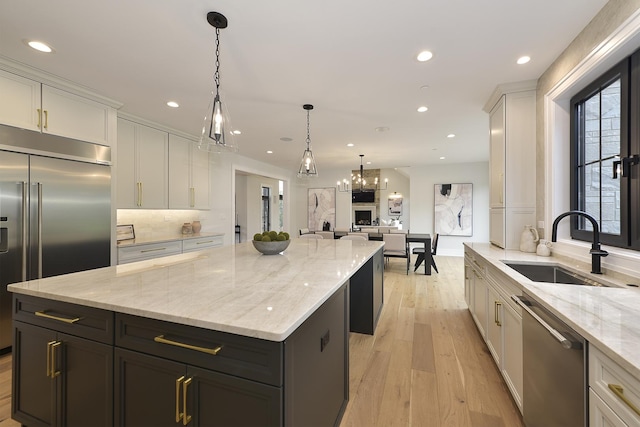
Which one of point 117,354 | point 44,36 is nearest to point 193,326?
point 117,354

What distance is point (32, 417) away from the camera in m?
1.38

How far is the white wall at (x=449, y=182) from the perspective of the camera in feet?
23.8

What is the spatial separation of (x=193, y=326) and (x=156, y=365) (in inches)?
10.3

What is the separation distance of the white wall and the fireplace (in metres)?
4.44

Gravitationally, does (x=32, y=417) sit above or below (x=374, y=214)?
below

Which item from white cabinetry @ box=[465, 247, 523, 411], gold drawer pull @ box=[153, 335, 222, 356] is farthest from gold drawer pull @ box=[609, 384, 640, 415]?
gold drawer pull @ box=[153, 335, 222, 356]

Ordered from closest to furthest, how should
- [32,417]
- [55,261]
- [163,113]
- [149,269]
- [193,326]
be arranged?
[193,326] < [32,417] < [149,269] < [55,261] < [163,113]

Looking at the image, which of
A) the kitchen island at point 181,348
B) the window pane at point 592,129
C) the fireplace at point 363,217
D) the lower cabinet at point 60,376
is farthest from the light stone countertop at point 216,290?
the fireplace at point 363,217

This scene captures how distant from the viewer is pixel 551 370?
1.18m

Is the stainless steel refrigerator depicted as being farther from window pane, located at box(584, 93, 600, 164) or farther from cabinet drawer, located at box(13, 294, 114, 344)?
window pane, located at box(584, 93, 600, 164)

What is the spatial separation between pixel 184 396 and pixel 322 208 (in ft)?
25.3

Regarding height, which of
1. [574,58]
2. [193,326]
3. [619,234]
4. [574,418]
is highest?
[574,58]

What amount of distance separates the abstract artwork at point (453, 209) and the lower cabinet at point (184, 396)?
295 inches

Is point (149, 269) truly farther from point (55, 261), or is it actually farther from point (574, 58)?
point (574, 58)
